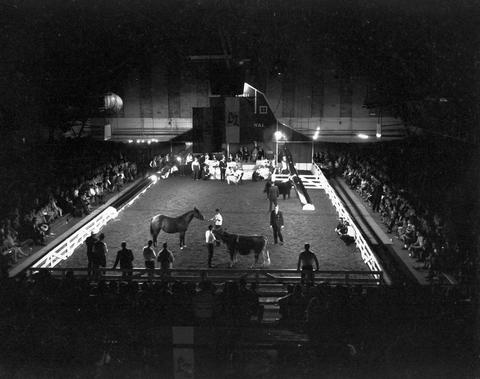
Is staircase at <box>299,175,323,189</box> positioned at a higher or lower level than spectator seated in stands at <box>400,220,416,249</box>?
higher

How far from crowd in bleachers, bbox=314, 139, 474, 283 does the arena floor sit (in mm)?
2000

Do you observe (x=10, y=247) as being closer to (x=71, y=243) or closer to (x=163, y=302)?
(x=71, y=243)

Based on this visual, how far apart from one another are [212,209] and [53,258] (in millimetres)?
8711

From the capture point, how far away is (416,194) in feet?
67.5

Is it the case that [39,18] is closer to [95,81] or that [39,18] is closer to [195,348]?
[95,81]

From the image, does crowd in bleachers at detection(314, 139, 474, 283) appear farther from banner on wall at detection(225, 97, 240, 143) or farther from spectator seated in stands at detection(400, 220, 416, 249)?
banner on wall at detection(225, 97, 240, 143)

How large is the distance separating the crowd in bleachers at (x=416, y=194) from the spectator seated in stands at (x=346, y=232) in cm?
166

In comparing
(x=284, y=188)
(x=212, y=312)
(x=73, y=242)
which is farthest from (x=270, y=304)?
(x=284, y=188)

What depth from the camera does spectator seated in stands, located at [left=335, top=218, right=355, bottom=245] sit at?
54.7 ft

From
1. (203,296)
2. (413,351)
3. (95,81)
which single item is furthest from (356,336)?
(95,81)

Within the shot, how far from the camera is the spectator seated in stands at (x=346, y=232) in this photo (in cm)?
1669

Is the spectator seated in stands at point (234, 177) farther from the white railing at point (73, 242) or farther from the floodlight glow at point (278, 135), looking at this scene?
the white railing at point (73, 242)

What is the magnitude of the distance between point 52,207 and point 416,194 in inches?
578

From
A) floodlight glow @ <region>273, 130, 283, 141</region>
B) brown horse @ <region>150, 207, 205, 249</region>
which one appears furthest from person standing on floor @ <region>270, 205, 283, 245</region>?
floodlight glow @ <region>273, 130, 283, 141</region>
